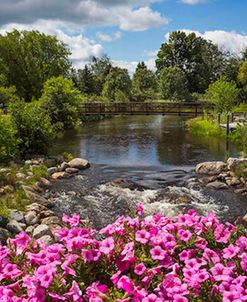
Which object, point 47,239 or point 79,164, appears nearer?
point 47,239

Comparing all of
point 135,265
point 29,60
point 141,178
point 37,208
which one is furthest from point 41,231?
point 29,60

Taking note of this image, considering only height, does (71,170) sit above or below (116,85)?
below

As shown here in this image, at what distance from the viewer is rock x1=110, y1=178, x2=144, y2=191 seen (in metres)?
15.2

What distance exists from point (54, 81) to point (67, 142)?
5.72m

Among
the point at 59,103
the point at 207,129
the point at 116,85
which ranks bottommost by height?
the point at 207,129

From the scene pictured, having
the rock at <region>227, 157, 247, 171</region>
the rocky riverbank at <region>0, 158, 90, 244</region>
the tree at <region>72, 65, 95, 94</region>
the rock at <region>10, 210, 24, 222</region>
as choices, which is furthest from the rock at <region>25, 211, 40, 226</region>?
the tree at <region>72, 65, 95, 94</region>

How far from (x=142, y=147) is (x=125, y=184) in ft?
32.2

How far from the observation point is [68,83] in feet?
102

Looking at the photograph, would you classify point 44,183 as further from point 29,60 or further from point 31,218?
point 29,60

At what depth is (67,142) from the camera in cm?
2745

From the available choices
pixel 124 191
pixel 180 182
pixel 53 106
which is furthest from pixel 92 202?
pixel 53 106

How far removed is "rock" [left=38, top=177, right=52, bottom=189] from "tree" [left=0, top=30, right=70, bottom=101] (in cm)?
3288

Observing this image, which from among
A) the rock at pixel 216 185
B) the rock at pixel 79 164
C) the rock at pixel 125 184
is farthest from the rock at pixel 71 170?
the rock at pixel 216 185

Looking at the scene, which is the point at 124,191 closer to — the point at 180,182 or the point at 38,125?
the point at 180,182
